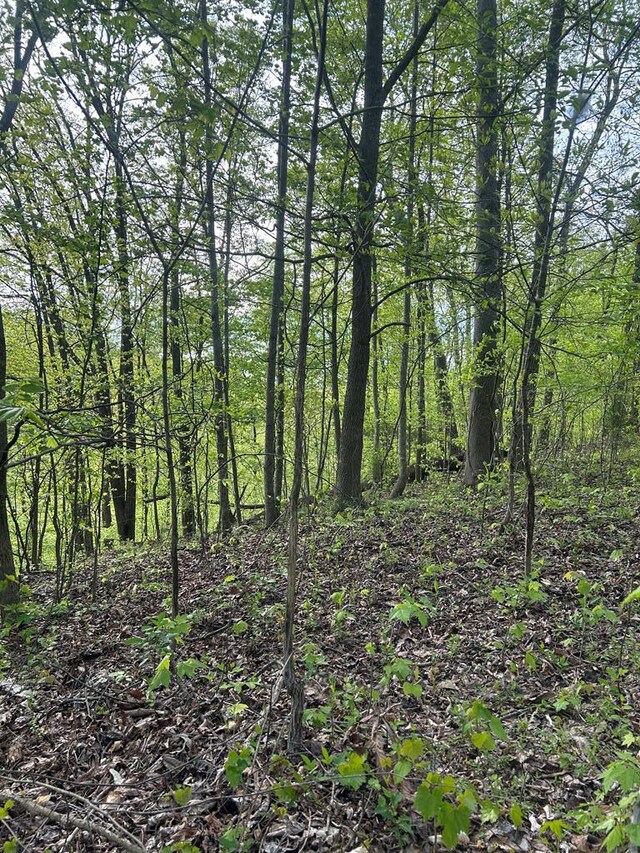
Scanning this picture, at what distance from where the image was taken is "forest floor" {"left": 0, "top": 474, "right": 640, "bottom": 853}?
2.20 m

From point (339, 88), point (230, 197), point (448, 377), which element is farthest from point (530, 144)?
point (448, 377)

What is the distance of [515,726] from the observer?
2.91 metres

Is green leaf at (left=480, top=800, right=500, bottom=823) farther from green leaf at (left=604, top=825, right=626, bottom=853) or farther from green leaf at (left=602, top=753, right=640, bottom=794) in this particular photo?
green leaf at (left=604, top=825, right=626, bottom=853)

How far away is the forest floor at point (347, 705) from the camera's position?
2.20m

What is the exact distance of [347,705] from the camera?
2.95 metres

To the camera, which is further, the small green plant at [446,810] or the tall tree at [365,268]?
the tall tree at [365,268]

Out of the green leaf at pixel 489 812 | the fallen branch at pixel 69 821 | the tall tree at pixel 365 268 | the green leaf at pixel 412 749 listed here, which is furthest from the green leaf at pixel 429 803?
the tall tree at pixel 365 268

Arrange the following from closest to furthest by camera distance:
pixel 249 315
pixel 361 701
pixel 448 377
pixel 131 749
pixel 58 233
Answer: pixel 131 749 → pixel 361 701 → pixel 58 233 → pixel 249 315 → pixel 448 377

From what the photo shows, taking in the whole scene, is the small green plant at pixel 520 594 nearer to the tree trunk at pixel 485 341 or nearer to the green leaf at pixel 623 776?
the green leaf at pixel 623 776

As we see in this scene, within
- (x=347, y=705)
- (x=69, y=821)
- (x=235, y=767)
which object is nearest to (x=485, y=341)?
(x=347, y=705)

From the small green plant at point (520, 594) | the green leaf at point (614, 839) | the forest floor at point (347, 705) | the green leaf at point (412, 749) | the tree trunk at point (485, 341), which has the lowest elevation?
the forest floor at point (347, 705)

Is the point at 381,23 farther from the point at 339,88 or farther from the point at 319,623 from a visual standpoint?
the point at 319,623

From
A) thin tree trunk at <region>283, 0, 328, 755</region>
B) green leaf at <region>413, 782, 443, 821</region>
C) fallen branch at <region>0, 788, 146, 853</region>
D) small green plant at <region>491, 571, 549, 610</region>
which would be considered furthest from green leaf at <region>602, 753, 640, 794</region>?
fallen branch at <region>0, 788, 146, 853</region>

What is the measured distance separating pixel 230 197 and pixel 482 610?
14.1 feet
